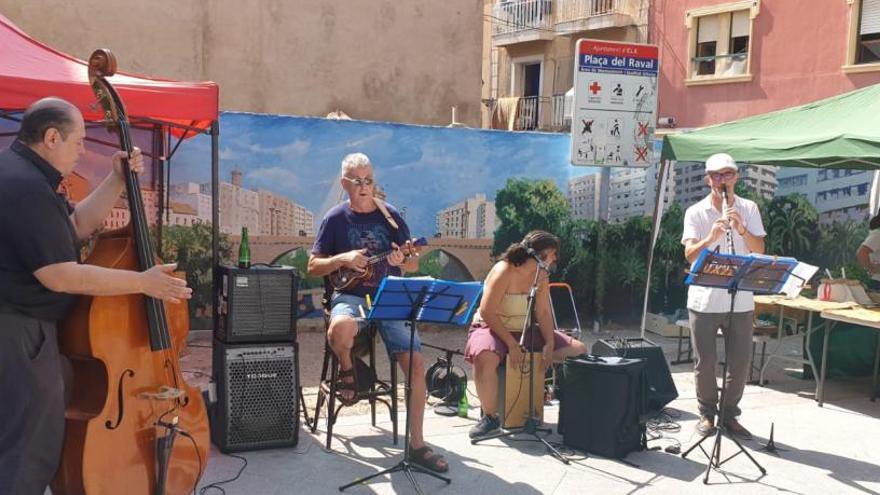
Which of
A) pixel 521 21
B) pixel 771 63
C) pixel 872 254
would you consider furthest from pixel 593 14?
pixel 872 254

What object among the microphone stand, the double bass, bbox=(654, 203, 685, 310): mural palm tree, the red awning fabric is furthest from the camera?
bbox=(654, 203, 685, 310): mural palm tree

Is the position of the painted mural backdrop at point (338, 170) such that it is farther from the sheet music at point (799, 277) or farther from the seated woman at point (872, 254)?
the sheet music at point (799, 277)

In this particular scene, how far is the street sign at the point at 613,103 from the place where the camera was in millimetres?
8141

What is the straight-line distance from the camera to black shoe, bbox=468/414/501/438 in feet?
16.6

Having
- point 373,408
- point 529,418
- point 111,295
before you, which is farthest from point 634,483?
point 111,295

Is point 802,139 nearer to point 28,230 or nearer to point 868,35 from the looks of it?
point 28,230

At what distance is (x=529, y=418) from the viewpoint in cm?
511

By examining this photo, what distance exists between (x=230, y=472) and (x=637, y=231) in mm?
6430

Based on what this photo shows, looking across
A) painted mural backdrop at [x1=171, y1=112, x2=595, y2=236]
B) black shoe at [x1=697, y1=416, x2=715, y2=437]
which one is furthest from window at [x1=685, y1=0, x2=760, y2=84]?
black shoe at [x1=697, y1=416, x2=715, y2=437]

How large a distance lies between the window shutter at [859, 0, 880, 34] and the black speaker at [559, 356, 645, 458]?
46.5ft

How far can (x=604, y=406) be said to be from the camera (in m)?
4.83

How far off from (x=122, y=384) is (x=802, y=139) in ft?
17.8

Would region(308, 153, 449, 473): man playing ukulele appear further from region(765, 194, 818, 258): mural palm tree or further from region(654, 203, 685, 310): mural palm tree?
region(765, 194, 818, 258): mural palm tree

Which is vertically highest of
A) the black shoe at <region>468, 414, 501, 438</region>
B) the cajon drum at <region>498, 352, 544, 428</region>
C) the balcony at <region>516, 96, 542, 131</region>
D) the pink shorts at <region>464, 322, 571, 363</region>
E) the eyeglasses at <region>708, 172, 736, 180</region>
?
the balcony at <region>516, 96, 542, 131</region>
